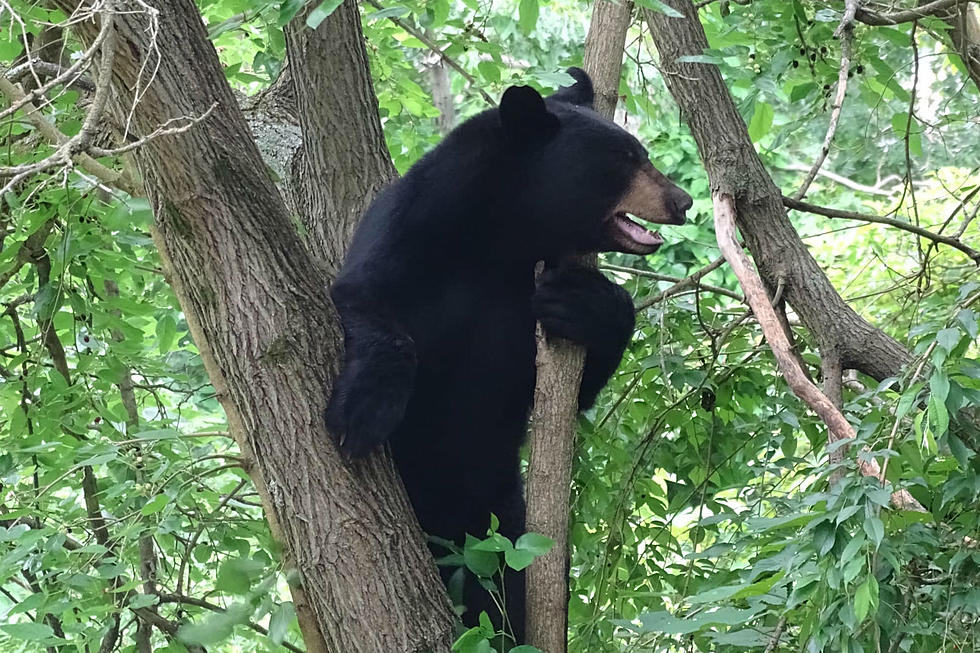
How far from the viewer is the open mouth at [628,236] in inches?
122

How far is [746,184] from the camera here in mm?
3262

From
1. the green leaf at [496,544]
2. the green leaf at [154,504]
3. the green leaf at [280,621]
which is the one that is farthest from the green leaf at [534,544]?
the green leaf at [154,504]

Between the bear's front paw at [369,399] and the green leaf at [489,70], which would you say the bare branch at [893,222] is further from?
the bear's front paw at [369,399]

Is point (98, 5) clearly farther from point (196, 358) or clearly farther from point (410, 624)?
point (196, 358)

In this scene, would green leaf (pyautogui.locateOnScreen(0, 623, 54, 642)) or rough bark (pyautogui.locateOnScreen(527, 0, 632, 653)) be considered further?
rough bark (pyautogui.locateOnScreen(527, 0, 632, 653))

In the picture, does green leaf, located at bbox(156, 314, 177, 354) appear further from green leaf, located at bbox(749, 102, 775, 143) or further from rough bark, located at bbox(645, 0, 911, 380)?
green leaf, located at bbox(749, 102, 775, 143)

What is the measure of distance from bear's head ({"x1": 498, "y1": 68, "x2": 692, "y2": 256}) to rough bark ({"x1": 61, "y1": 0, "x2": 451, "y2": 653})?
3.50 feet

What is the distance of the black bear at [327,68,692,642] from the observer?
122 inches

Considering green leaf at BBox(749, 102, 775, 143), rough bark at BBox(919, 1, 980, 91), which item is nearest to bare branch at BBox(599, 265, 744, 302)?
green leaf at BBox(749, 102, 775, 143)

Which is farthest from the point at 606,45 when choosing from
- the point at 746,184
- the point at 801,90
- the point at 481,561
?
the point at 481,561

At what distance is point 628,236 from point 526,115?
19.4 inches

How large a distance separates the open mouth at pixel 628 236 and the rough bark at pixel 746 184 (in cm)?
28

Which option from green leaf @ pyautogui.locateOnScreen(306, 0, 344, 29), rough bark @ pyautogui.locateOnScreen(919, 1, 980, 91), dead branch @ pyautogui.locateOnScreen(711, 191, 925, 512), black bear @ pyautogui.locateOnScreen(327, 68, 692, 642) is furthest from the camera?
rough bark @ pyautogui.locateOnScreen(919, 1, 980, 91)

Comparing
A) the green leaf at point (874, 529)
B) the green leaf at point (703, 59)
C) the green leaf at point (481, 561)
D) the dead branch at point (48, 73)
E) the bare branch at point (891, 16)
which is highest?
the bare branch at point (891, 16)
